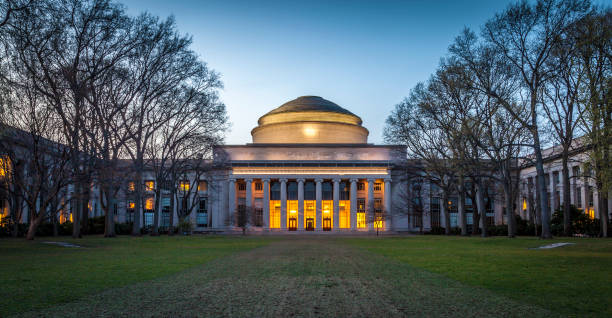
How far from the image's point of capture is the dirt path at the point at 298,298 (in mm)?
7664

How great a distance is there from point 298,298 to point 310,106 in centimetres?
8017

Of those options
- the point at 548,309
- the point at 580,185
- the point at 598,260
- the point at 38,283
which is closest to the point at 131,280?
the point at 38,283

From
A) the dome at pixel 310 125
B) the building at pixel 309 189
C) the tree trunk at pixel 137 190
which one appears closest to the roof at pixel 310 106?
the dome at pixel 310 125

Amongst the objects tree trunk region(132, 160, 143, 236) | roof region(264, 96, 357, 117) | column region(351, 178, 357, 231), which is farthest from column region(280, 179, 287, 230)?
tree trunk region(132, 160, 143, 236)

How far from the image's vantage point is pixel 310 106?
290ft

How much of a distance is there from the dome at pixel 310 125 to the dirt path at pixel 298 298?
72.4 meters

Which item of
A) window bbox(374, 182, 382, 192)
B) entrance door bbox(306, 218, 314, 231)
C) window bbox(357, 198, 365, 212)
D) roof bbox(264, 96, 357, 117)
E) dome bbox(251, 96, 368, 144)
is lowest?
entrance door bbox(306, 218, 314, 231)

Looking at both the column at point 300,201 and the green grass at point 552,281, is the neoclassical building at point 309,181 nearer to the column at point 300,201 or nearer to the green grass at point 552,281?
the column at point 300,201

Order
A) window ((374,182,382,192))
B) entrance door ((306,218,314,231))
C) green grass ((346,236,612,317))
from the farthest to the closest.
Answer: window ((374,182,382,192))
entrance door ((306,218,314,231))
green grass ((346,236,612,317))

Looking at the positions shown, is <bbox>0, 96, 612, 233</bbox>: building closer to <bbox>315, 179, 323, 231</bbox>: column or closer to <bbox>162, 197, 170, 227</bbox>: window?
<bbox>162, 197, 170, 227</bbox>: window

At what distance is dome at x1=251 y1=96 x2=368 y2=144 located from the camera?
85312mm

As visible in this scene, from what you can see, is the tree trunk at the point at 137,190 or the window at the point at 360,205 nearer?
the tree trunk at the point at 137,190

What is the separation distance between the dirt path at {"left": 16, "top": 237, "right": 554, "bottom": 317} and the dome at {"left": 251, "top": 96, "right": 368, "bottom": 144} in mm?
72447

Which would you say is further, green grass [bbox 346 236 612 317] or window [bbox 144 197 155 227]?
window [bbox 144 197 155 227]
